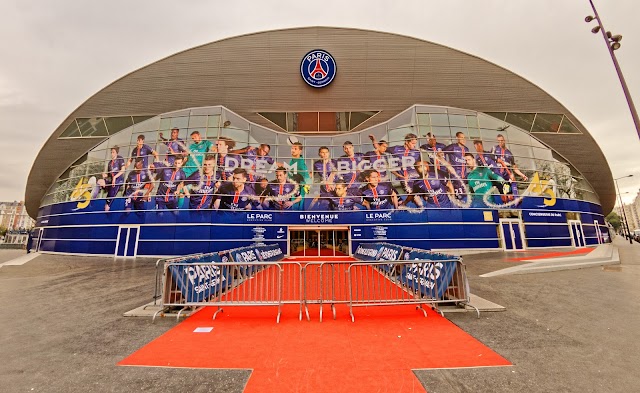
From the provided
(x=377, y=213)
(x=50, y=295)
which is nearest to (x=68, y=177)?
(x=50, y=295)

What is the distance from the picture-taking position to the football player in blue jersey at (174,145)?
21.6 m

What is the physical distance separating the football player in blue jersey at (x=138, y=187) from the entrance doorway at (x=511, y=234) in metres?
29.2

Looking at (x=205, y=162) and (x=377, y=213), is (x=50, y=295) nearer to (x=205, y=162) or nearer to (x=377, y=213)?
(x=205, y=162)

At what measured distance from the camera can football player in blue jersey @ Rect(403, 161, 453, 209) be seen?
20453mm

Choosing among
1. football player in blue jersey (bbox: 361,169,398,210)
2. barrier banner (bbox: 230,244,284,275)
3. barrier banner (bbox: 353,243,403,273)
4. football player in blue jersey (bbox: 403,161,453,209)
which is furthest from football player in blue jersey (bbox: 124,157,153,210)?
football player in blue jersey (bbox: 403,161,453,209)

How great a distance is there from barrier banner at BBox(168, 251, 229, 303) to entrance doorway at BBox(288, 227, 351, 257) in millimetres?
14250

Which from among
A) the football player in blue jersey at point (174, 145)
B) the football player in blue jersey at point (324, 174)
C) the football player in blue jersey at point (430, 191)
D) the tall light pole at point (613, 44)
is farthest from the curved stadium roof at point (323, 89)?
the tall light pole at point (613, 44)

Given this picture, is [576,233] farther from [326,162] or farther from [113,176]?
[113,176]

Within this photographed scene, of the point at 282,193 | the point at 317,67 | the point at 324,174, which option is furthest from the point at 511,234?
the point at 317,67

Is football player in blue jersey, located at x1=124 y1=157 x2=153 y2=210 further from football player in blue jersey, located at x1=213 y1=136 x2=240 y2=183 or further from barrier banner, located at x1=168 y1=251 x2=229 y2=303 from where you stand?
barrier banner, located at x1=168 y1=251 x2=229 y2=303

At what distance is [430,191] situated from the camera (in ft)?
67.7

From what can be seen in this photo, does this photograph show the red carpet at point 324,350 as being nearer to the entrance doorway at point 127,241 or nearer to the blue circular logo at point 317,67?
the entrance doorway at point 127,241

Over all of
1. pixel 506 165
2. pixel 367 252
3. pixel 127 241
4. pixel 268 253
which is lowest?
pixel 367 252

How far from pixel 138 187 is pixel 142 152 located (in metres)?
3.44
